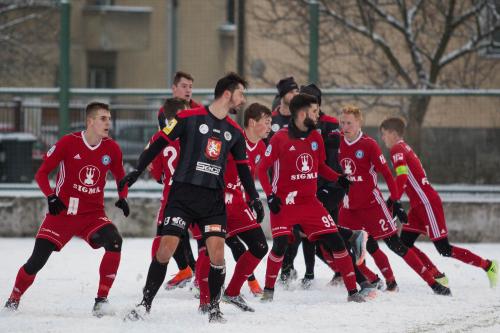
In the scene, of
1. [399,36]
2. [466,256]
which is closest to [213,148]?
[466,256]

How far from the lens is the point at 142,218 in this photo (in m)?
14.3

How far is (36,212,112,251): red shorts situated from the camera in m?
8.64

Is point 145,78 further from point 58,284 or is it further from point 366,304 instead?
point 366,304

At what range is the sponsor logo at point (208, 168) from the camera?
26.9ft

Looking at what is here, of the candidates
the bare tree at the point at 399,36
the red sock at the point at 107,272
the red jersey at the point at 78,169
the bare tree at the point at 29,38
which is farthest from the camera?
the bare tree at the point at 29,38

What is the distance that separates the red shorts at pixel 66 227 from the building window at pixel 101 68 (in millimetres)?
20623

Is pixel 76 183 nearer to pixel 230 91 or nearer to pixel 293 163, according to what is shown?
pixel 230 91

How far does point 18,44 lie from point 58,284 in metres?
12.4

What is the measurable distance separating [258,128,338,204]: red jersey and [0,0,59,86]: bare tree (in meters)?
11.6

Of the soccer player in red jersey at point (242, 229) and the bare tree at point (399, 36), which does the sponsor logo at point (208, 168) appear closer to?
the soccer player in red jersey at point (242, 229)

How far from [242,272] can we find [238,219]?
0.45 metres

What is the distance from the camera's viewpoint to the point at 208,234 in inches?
326

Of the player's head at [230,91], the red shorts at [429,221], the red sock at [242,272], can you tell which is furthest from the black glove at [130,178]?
the red shorts at [429,221]

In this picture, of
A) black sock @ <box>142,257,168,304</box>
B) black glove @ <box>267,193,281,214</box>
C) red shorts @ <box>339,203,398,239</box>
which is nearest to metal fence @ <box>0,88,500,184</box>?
red shorts @ <box>339,203,398,239</box>
